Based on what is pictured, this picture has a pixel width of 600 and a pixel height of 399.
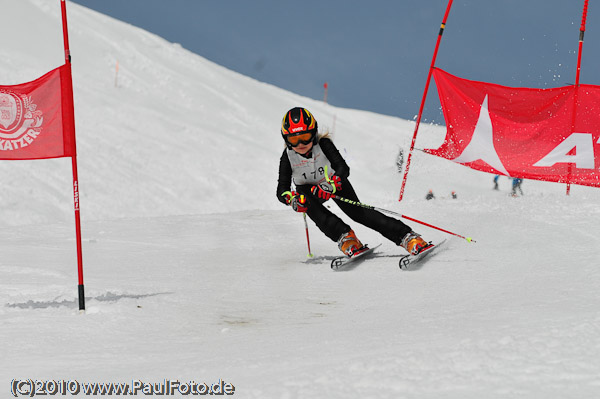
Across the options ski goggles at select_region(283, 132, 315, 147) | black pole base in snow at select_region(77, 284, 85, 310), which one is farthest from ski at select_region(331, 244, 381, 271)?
black pole base in snow at select_region(77, 284, 85, 310)

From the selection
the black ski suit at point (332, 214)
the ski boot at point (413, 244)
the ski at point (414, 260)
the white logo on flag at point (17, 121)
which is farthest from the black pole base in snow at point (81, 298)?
the ski boot at point (413, 244)

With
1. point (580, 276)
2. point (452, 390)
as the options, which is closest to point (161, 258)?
point (580, 276)

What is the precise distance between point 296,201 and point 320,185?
31 cm

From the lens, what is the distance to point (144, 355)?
10.1 feet

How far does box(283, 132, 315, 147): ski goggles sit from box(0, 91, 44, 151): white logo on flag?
8.20 feet

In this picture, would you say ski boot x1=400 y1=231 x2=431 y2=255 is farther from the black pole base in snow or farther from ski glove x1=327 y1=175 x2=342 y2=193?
the black pole base in snow

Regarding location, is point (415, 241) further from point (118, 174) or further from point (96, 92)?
point (96, 92)

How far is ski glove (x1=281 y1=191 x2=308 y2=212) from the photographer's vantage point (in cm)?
605

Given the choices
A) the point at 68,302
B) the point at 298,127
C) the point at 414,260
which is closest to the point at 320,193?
the point at 298,127

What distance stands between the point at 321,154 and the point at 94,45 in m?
29.0

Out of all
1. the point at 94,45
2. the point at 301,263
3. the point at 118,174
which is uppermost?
the point at 94,45

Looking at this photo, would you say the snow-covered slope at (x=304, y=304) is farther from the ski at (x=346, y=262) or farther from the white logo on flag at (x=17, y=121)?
the white logo on flag at (x=17, y=121)

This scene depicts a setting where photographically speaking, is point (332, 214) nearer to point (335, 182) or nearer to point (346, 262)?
point (335, 182)

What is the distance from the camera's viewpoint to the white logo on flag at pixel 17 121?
436 cm
